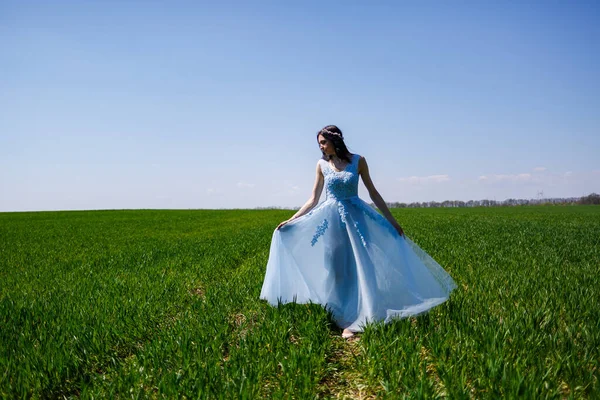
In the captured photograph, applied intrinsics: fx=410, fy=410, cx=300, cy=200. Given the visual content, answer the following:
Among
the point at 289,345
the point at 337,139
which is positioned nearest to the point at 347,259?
the point at 289,345

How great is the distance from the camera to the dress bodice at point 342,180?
577cm

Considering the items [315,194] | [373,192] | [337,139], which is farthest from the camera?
[315,194]

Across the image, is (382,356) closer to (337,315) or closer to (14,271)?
(337,315)

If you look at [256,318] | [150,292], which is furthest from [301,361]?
[150,292]

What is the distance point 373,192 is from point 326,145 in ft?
3.24

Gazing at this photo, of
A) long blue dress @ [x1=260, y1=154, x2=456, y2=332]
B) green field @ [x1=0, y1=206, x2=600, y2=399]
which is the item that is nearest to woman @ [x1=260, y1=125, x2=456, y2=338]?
long blue dress @ [x1=260, y1=154, x2=456, y2=332]

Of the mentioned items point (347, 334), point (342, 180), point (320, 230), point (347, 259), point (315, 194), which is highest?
point (342, 180)

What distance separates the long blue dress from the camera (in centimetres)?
550

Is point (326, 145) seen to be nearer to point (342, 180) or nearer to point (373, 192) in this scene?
point (342, 180)

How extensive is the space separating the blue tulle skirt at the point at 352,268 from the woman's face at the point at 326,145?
72 cm

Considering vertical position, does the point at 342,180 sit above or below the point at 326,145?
below

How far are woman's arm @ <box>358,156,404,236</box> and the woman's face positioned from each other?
428 mm

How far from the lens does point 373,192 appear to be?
19.7 feet

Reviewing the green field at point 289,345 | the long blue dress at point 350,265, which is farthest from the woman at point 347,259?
the green field at point 289,345
